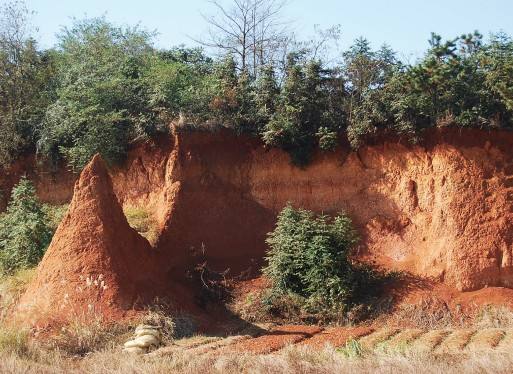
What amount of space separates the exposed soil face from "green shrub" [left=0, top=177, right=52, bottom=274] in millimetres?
2427

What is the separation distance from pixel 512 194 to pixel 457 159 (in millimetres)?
1551

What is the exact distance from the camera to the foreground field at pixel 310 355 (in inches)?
449

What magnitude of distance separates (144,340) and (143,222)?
590 cm

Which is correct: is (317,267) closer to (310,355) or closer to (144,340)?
(144,340)

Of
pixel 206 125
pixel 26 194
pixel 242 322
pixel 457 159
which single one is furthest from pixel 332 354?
pixel 26 194

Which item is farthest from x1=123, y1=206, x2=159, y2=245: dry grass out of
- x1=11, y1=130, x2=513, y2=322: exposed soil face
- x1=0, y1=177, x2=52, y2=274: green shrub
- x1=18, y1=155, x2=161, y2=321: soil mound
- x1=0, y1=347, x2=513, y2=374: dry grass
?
x1=0, y1=347, x2=513, y2=374: dry grass

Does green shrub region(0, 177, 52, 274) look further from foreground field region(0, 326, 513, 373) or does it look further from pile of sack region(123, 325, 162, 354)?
foreground field region(0, 326, 513, 373)

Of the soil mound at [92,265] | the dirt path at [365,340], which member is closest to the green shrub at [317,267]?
the dirt path at [365,340]

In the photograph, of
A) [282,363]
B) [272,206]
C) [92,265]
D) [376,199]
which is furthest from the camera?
[272,206]

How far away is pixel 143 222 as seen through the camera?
2005 cm

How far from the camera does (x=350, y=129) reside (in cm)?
1983

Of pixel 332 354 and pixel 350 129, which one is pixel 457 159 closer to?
pixel 350 129

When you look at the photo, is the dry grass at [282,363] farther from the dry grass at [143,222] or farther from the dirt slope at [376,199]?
the dry grass at [143,222]

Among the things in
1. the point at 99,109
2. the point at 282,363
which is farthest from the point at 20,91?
the point at 282,363
